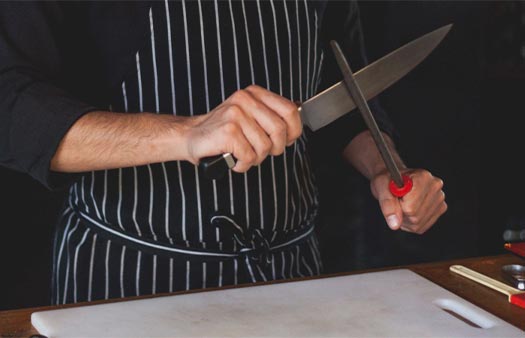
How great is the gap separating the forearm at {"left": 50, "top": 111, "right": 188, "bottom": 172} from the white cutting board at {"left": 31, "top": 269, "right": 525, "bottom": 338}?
7.2 inches

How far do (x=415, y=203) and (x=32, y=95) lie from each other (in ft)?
1.79

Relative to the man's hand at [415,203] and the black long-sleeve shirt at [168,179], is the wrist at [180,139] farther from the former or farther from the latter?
the man's hand at [415,203]

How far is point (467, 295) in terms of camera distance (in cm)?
106

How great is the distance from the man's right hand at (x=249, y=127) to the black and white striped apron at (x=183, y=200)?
0.22 metres

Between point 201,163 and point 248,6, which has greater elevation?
point 248,6

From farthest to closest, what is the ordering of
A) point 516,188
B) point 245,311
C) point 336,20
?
point 516,188 < point 336,20 < point 245,311

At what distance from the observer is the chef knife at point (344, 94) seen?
1.00 meters

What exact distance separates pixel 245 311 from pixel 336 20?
2.12 feet

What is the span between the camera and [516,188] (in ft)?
8.11

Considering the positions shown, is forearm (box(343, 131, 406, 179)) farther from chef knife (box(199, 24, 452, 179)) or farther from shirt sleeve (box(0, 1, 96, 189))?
shirt sleeve (box(0, 1, 96, 189))

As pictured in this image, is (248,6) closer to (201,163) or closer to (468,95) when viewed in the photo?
(201,163)

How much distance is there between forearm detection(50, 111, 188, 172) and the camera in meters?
1.05

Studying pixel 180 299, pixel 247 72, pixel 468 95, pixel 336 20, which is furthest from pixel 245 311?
pixel 468 95

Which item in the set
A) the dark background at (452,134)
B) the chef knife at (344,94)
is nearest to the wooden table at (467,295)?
the chef knife at (344,94)
